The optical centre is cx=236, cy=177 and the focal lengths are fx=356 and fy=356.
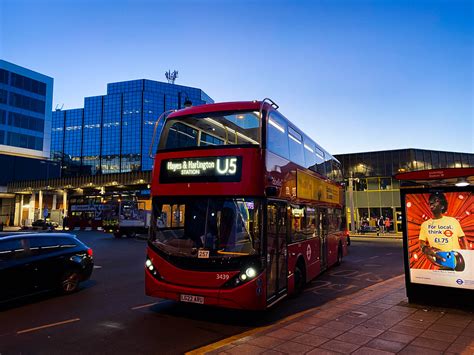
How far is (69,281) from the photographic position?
9.29 m

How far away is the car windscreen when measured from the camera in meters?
6.72

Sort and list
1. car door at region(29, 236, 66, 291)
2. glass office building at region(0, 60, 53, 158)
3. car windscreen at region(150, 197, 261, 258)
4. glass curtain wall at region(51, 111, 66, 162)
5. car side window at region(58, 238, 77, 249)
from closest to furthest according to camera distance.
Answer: car windscreen at region(150, 197, 261, 258) → car door at region(29, 236, 66, 291) → car side window at region(58, 238, 77, 249) → glass office building at region(0, 60, 53, 158) → glass curtain wall at region(51, 111, 66, 162)

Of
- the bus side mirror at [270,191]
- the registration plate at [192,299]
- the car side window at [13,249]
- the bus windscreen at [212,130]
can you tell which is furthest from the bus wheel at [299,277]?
the car side window at [13,249]

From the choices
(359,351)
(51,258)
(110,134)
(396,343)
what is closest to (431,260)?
(396,343)

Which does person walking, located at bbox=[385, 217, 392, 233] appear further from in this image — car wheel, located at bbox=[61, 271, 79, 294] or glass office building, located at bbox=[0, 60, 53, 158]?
glass office building, located at bbox=[0, 60, 53, 158]

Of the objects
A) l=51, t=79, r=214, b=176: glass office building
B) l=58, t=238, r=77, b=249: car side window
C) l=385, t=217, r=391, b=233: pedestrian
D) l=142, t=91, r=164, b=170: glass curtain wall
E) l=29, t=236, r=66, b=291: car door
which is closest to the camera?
l=29, t=236, r=66, b=291: car door

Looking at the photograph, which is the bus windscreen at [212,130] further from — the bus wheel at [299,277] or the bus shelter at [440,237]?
the bus wheel at [299,277]

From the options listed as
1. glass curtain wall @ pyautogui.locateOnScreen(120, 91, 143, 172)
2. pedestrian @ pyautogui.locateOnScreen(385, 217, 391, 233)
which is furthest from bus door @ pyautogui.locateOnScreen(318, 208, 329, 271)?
glass curtain wall @ pyautogui.locateOnScreen(120, 91, 143, 172)

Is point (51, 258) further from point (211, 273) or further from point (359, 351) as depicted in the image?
point (359, 351)

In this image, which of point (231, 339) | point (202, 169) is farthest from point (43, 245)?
point (231, 339)

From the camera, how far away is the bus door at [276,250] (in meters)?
7.05

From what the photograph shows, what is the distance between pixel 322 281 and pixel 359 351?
21.2ft

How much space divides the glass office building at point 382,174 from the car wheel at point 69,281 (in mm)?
34720

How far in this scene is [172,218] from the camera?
743cm
